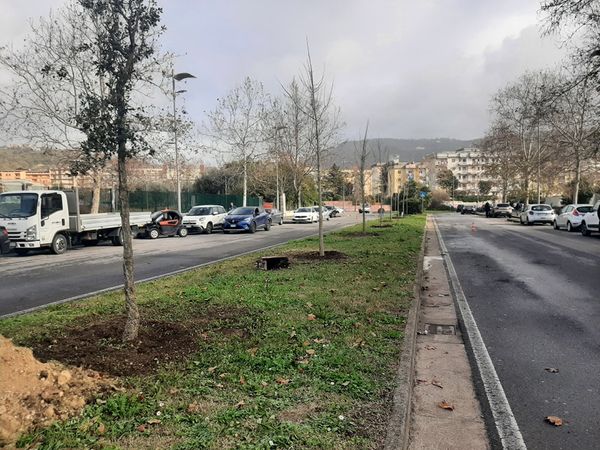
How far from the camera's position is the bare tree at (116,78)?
4871mm

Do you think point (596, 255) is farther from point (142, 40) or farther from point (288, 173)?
point (288, 173)

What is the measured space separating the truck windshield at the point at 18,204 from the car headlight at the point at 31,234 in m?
0.57

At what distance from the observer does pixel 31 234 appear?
55.4 ft

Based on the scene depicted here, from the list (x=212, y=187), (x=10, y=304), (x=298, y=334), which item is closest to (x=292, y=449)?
(x=298, y=334)

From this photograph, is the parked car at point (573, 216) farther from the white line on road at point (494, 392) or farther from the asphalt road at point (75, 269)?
the white line on road at point (494, 392)

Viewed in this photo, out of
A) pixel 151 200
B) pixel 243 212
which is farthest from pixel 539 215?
pixel 151 200

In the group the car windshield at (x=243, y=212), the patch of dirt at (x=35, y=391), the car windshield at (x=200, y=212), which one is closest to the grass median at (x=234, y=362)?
the patch of dirt at (x=35, y=391)

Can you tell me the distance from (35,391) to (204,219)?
26014 mm

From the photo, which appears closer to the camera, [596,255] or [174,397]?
[174,397]

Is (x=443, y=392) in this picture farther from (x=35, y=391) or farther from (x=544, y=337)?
(x=35, y=391)

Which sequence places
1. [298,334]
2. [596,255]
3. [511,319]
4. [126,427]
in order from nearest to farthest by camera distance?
[126,427] → [298,334] → [511,319] → [596,255]

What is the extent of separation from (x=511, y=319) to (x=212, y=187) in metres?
55.5

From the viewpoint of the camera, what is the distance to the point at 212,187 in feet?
199

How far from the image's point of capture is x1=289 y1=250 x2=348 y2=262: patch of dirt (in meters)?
13.3
